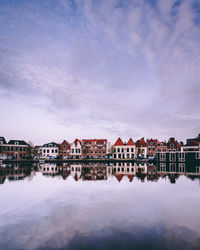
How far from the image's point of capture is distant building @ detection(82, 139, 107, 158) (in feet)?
333

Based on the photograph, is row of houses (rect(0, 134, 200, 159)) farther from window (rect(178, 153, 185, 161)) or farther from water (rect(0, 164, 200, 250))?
water (rect(0, 164, 200, 250))

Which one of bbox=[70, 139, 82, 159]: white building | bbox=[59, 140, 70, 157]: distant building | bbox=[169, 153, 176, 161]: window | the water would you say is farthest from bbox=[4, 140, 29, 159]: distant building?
the water

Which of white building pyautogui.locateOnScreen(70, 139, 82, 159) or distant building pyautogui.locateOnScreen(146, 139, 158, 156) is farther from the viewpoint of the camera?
white building pyautogui.locateOnScreen(70, 139, 82, 159)

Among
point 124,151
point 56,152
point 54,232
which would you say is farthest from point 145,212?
point 56,152

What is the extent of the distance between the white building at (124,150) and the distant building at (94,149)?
22.2 ft

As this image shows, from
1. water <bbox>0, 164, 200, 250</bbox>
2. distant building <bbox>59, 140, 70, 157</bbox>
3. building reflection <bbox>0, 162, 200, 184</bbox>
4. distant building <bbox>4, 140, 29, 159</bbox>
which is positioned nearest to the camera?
water <bbox>0, 164, 200, 250</bbox>

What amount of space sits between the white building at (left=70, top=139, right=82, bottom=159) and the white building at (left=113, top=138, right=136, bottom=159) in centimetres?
1995

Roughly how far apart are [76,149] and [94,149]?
33.8 ft

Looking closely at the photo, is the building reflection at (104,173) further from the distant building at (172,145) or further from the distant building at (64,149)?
the distant building at (64,149)

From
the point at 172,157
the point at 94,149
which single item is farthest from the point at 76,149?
the point at 172,157

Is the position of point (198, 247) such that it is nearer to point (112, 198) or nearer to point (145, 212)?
point (145, 212)

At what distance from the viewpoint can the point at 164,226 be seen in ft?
37.1

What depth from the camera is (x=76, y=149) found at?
4026 inches

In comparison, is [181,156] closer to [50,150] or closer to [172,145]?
[172,145]
